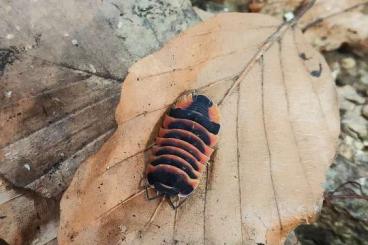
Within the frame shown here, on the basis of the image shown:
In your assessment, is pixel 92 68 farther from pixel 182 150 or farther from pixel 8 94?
pixel 182 150

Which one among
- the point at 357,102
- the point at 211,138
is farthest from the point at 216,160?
the point at 357,102

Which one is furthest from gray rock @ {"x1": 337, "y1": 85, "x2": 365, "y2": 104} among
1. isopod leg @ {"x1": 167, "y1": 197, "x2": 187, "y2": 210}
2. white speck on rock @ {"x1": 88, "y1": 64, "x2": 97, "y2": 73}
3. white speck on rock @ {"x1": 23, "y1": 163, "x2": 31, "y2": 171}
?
white speck on rock @ {"x1": 23, "y1": 163, "x2": 31, "y2": 171}

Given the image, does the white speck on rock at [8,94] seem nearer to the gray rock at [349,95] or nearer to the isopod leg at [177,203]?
the isopod leg at [177,203]

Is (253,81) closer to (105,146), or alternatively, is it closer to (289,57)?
(289,57)

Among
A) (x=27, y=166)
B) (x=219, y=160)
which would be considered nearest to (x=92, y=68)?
(x=27, y=166)

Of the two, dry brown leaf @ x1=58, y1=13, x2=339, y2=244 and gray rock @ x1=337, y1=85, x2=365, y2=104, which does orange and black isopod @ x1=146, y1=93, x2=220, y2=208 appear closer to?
dry brown leaf @ x1=58, y1=13, x2=339, y2=244
